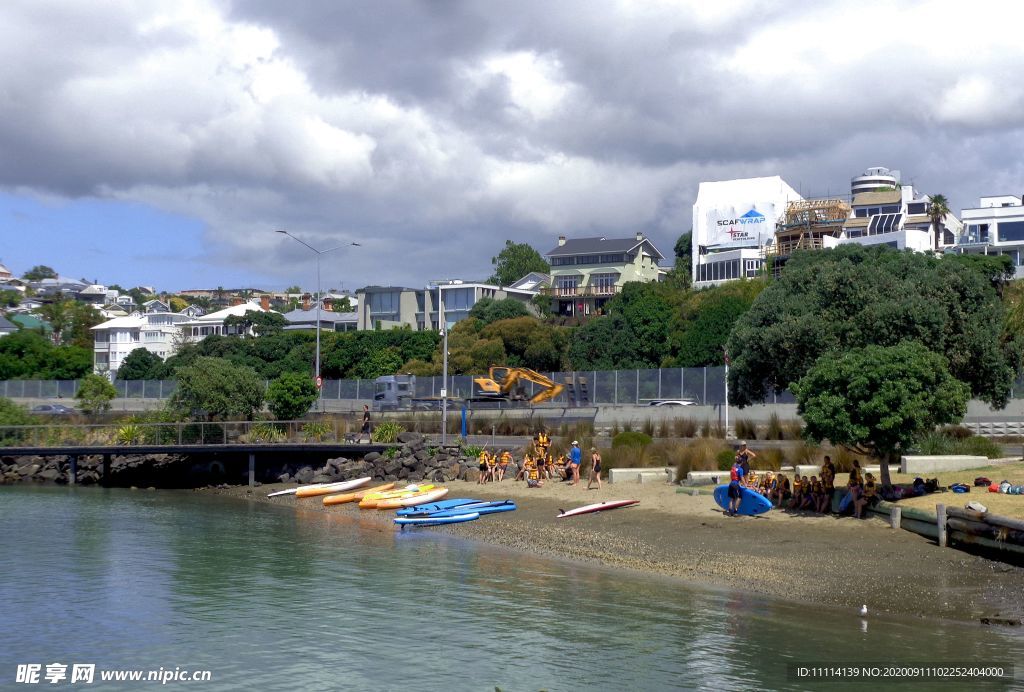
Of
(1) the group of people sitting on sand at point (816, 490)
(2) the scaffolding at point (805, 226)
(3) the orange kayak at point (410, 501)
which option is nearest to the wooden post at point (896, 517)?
(1) the group of people sitting on sand at point (816, 490)

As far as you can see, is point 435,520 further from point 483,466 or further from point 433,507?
point 483,466

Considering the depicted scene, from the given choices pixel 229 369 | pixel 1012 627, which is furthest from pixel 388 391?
pixel 1012 627

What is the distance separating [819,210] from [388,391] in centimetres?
6784

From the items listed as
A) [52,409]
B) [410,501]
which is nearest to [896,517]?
[410,501]

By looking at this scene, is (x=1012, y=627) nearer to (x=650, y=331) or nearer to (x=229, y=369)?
(x=229, y=369)

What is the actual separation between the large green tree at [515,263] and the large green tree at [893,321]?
101 m

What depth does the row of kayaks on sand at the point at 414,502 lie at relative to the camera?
33688 millimetres

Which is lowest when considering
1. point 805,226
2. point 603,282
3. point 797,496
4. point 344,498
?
point 344,498

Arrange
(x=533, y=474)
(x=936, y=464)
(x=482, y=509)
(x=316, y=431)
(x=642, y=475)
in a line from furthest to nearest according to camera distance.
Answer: (x=316, y=431) < (x=533, y=474) < (x=642, y=475) < (x=482, y=509) < (x=936, y=464)

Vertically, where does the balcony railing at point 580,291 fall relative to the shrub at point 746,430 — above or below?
above

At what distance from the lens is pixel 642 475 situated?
36.5 m

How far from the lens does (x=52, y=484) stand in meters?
50.7

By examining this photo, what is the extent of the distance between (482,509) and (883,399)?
45.1ft

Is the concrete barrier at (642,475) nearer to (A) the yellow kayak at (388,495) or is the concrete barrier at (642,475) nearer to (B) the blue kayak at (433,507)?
(B) the blue kayak at (433,507)
